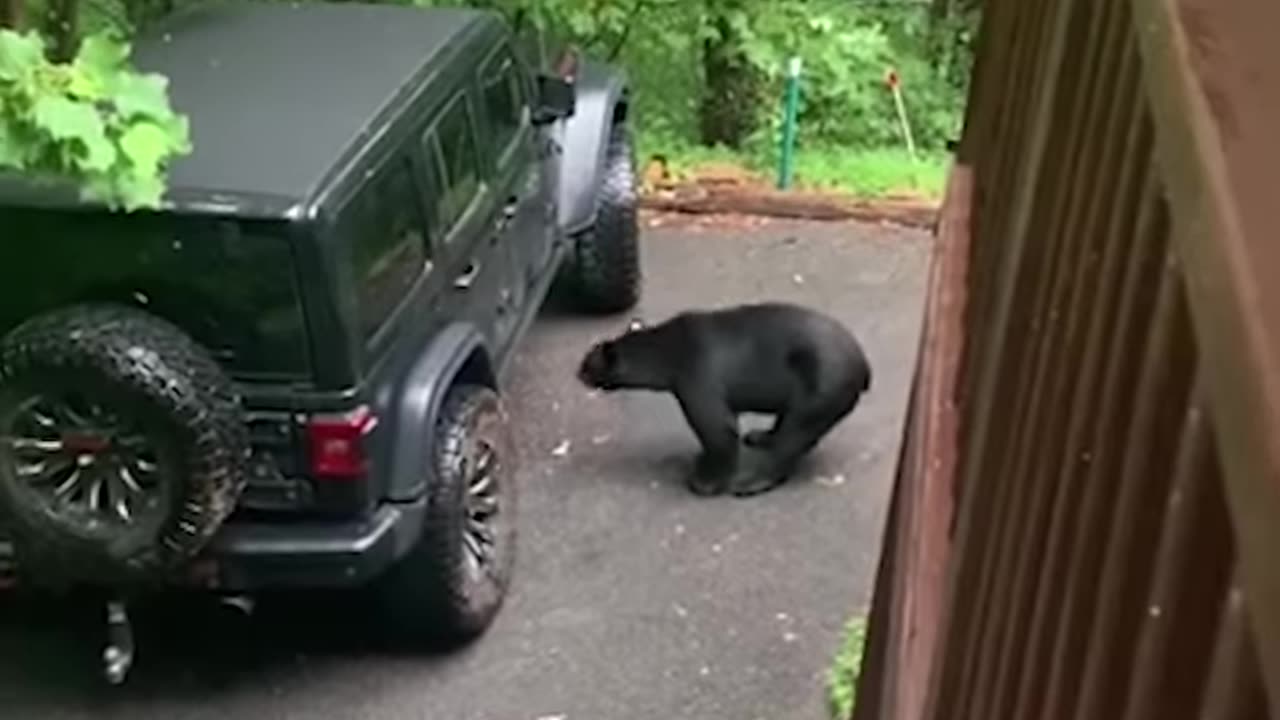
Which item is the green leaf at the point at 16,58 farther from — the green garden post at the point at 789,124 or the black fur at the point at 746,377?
the green garden post at the point at 789,124

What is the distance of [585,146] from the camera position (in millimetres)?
10180

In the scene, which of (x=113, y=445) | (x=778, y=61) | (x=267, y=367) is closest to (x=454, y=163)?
(x=267, y=367)

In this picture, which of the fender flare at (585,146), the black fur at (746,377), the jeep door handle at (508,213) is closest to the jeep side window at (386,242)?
the jeep door handle at (508,213)

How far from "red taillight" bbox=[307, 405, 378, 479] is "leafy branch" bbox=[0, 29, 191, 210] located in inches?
72.3

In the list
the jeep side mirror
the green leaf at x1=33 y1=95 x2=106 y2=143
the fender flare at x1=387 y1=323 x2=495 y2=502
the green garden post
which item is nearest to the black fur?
the jeep side mirror

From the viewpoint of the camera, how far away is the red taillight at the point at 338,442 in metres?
6.72

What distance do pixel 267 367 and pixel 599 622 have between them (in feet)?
4.86

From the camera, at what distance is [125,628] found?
7.18 metres

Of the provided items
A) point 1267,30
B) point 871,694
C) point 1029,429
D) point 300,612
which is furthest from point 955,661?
point 300,612

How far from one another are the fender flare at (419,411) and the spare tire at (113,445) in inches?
18.7

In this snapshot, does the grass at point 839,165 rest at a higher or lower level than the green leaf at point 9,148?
lower

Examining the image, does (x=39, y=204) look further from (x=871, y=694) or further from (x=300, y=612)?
(x=871, y=694)

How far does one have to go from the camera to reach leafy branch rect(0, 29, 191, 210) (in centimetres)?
475

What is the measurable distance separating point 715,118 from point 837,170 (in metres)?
1.82
